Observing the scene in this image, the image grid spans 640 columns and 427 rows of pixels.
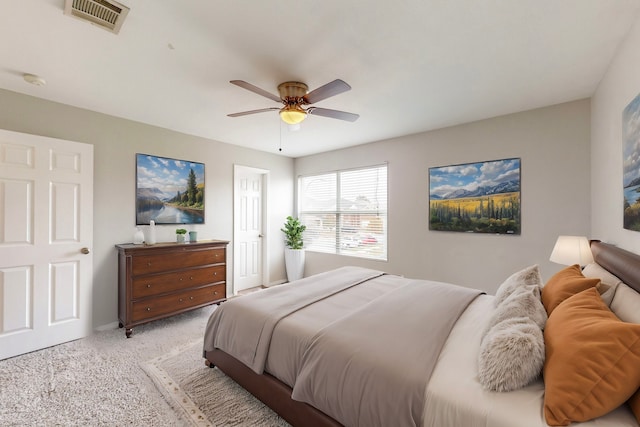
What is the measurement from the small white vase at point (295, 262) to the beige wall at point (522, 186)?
4.07 feet

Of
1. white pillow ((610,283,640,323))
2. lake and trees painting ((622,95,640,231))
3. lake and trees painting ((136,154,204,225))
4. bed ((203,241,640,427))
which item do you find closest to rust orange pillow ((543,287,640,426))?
bed ((203,241,640,427))

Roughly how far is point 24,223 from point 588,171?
5687mm

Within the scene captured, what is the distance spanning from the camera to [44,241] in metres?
2.72

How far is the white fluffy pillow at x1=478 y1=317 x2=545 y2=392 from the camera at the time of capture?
1077mm

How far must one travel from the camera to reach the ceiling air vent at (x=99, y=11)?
1.55m

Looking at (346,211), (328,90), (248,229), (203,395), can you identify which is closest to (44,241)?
(203,395)

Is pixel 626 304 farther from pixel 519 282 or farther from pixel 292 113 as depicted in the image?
pixel 292 113

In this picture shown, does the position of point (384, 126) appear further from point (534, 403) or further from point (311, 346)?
point (534, 403)

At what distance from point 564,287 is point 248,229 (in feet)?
14.3

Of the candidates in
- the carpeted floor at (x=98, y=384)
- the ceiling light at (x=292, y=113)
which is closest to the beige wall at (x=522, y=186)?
the ceiling light at (x=292, y=113)

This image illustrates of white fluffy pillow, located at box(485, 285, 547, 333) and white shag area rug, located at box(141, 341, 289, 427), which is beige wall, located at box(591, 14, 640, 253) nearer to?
white fluffy pillow, located at box(485, 285, 547, 333)

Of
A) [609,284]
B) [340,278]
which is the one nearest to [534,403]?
[609,284]

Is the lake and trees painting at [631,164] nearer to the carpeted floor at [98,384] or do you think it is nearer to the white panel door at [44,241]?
the carpeted floor at [98,384]

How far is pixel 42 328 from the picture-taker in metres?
2.68
